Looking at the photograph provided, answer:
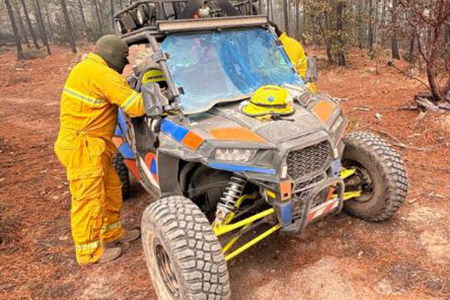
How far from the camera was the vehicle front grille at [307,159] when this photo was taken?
114 inches

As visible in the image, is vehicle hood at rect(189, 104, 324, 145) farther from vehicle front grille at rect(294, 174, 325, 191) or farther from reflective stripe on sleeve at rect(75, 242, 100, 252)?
reflective stripe on sleeve at rect(75, 242, 100, 252)

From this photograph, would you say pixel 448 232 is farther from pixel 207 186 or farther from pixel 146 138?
pixel 146 138

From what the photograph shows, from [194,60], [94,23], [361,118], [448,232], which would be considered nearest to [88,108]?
[194,60]

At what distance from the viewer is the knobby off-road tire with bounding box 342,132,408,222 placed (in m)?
3.62

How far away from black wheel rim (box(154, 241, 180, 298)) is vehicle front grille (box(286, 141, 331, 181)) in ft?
3.89

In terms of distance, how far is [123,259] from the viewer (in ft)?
12.9

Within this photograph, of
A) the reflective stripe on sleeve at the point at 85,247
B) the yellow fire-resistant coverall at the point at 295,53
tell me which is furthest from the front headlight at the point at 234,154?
the yellow fire-resistant coverall at the point at 295,53

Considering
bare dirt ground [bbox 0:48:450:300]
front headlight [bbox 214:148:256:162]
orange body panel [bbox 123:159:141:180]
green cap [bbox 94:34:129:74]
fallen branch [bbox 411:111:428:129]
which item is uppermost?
green cap [bbox 94:34:129:74]

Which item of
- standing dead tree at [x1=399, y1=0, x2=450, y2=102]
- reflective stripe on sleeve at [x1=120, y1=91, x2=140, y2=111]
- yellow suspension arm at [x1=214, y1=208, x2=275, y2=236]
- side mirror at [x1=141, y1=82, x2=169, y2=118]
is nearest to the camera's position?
yellow suspension arm at [x1=214, y1=208, x2=275, y2=236]

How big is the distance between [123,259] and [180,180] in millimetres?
1190

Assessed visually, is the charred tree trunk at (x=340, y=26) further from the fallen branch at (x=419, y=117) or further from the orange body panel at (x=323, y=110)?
the orange body panel at (x=323, y=110)

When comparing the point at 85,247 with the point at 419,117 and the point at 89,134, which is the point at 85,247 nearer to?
the point at 89,134

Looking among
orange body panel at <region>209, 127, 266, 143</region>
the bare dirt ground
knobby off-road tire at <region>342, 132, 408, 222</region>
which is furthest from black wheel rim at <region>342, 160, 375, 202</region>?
orange body panel at <region>209, 127, 266, 143</region>

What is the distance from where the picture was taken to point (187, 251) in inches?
105
